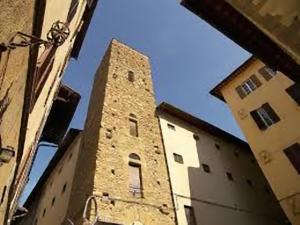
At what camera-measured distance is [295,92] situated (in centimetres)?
1357

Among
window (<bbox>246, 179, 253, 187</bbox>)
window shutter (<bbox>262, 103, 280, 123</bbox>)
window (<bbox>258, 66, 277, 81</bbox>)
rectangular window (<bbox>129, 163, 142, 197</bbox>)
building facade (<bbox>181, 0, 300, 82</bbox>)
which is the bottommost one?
building facade (<bbox>181, 0, 300, 82</bbox>)

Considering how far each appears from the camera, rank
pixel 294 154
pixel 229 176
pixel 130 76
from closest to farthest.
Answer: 1. pixel 294 154
2. pixel 229 176
3. pixel 130 76

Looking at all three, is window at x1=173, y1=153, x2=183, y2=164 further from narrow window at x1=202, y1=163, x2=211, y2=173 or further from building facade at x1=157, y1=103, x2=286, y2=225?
narrow window at x1=202, y1=163, x2=211, y2=173

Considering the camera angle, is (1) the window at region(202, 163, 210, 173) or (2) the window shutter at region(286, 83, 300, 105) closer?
(2) the window shutter at region(286, 83, 300, 105)

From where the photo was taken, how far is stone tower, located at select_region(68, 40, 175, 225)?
10.7 meters

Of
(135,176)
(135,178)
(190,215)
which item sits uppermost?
(135,176)

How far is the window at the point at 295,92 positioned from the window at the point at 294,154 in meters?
2.24

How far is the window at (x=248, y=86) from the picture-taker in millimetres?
15883

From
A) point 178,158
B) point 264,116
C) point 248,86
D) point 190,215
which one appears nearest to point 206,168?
point 178,158

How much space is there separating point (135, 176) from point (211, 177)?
5.13m

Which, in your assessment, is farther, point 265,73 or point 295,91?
point 265,73

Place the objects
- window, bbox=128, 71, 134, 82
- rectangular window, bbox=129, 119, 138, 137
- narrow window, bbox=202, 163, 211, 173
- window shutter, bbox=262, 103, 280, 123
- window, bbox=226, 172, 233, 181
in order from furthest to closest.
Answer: window, bbox=128, 71, 134, 82 → window, bbox=226, 172, 233, 181 → narrow window, bbox=202, 163, 211, 173 → rectangular window, bbox=129, 119, 138, 137 → window shutter, bbox=262, 103, 280, 123

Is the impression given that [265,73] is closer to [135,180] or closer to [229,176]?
[229,176]

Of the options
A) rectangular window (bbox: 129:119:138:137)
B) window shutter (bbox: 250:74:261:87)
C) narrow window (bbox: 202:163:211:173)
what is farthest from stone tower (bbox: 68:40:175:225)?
window shutter (bbox: 250:74:261:87)
